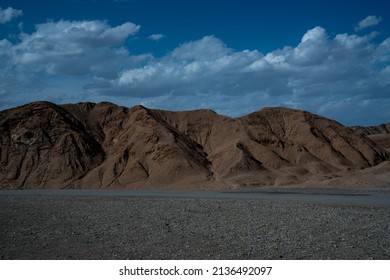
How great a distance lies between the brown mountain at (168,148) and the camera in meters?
67.2

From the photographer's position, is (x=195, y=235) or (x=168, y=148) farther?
(x=168, y=148)

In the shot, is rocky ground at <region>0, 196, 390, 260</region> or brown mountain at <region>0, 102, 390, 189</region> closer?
rocky ground at <region>0, 196, 390, 260</region>

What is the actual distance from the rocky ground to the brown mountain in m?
37.7

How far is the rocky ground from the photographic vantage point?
14856 mm

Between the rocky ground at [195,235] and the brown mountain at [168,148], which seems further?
the brown mountain at [168,148]

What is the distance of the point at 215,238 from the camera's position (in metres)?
17.7

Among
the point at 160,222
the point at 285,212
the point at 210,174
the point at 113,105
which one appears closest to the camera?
the point at 160,222

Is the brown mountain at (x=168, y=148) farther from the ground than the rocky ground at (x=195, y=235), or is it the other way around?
the brown mountain at (x=168, y=148)

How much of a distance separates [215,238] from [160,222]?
5611 mm

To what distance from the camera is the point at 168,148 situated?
70.9m

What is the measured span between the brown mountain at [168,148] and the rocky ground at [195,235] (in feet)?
124

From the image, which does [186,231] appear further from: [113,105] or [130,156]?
[113,105]

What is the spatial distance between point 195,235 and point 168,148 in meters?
52.8

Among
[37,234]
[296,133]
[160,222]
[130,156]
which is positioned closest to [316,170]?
[296,133]
